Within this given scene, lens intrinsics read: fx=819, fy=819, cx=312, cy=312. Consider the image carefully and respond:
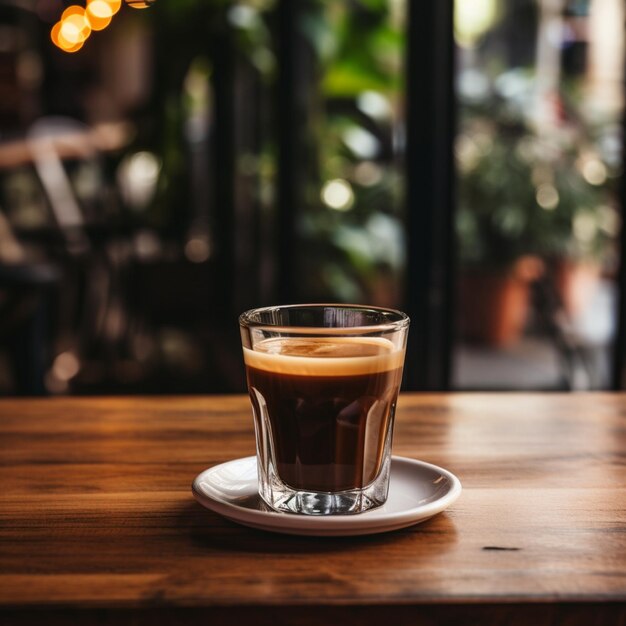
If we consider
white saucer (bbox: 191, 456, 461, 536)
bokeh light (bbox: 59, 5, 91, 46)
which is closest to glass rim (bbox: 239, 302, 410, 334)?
white saucer (bbox: 191, 456, 461, 536)

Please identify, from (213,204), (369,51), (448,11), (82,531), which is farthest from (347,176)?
(82,531)

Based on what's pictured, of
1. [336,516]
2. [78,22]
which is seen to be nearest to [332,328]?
[336,516]

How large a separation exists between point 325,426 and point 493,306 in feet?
8.48

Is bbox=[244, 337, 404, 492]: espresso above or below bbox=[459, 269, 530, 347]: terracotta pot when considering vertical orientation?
above

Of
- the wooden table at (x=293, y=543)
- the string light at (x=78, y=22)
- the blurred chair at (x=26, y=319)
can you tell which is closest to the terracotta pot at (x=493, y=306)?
the blurred chair at (x=26, y=319)

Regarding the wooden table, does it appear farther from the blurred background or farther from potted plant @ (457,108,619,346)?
potted plant @ (457,108,619,346)

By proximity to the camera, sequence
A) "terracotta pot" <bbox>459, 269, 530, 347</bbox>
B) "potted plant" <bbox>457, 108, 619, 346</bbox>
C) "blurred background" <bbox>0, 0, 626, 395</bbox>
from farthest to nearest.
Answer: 1. "terracotta pot" <bbox>459, 269, 530, 347</bbox>
2. "potted plant" <bbox>457, 108, 619, 346</bbox>
3. "blurred background" <bbox>0, 0, 626, 395</bbox>

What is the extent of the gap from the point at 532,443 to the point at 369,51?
9.62 feet

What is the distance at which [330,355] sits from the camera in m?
0.65

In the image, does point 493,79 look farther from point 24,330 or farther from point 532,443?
point 532,443

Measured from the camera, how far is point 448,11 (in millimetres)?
2359

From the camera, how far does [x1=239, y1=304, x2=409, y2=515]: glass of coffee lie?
0.65 metres

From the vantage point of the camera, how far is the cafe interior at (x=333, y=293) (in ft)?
1.77

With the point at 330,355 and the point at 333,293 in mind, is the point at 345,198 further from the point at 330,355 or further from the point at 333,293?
the point at 330,355
